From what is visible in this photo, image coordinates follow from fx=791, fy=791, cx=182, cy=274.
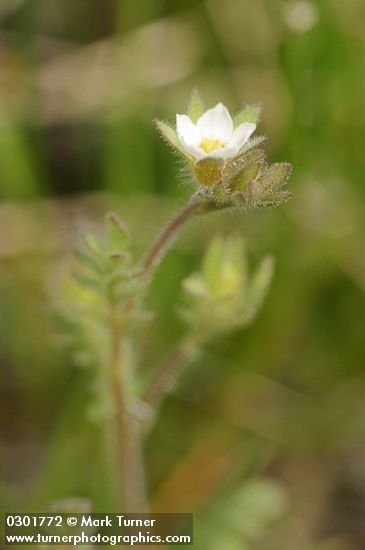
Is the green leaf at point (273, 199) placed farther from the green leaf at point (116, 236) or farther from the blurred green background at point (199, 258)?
the blurred green background at point (199, 258)

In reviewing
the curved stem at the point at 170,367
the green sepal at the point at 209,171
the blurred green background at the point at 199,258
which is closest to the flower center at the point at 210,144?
the green sepal at the point at 209,171

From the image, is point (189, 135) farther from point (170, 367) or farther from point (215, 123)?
point (170, 367)

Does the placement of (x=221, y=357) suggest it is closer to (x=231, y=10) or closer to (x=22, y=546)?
(x=22, y=546)

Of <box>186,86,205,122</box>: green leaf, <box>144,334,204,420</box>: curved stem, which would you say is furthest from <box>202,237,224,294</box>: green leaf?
<box>186,86,205,122</box>: green leaf

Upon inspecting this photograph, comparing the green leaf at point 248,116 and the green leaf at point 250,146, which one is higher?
the green leaf at point 248,116

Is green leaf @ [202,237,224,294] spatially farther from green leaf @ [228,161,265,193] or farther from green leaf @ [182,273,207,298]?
green leaf @ [228,161,265,193]

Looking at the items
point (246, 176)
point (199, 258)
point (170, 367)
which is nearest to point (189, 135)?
point (246, 176)

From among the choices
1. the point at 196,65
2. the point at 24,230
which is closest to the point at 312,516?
the point at 24,230
